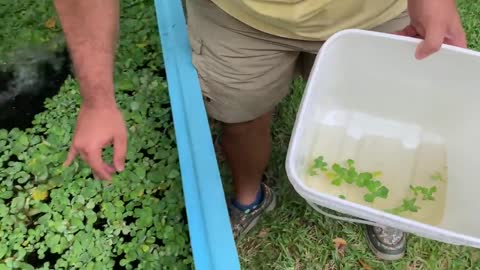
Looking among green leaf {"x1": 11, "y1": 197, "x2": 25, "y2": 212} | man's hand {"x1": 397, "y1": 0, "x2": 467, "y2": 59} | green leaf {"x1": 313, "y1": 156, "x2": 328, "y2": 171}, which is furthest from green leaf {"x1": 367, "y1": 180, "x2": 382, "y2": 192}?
green leaf {"x1": 11, "y1": 197, "x2": 25, "y2": 212}

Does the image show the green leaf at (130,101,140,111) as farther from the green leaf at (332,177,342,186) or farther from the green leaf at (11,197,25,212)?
the green leaf at (332,177,342,186)

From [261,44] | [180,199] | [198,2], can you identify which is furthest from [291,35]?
[180,199]

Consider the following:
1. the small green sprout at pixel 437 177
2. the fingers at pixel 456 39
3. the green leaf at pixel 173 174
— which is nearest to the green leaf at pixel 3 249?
the green leaf at pixel 173 174

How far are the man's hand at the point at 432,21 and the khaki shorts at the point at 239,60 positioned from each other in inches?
8.8

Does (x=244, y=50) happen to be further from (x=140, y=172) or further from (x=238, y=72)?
(x=140, y=172)

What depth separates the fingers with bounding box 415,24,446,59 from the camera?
1.36 meters

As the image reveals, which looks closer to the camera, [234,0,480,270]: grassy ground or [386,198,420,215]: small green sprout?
[386,198,420,215]: small green sprout

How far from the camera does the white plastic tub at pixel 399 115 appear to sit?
4.79 ft

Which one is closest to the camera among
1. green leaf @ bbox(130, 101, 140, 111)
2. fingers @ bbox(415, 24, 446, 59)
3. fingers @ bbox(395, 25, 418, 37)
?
fingers @ bbox(415, 24, 446, 59)

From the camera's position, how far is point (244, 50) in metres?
1.59

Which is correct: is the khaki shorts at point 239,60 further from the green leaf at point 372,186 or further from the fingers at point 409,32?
the green leaf at point 372,186

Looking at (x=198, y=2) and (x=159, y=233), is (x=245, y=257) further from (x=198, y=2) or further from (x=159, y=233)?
(x=198, y=2)

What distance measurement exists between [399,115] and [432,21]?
0.33 m

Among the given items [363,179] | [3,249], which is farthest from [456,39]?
[3,249]
